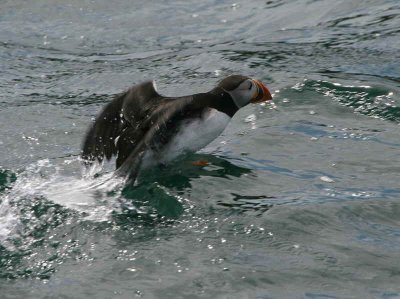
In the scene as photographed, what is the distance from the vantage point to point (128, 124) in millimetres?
6402

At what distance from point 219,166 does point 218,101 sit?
0.52m

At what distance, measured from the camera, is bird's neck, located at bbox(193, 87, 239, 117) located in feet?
21.9

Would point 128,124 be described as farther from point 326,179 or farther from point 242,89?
point 326,179

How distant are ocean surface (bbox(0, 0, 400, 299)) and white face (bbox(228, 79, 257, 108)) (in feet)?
1.18

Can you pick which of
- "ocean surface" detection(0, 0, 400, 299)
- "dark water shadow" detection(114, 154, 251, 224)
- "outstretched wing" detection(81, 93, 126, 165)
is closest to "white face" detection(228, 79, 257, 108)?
"ocean surface" detection(0, 0, 400, 299)

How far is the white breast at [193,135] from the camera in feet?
21.0

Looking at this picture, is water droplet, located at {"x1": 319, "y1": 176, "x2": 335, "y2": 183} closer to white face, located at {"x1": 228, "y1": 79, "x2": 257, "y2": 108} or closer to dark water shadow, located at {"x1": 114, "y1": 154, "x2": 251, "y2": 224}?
dark water shadow, located at {"x1": 114, "y1": 154, "x2": 251, "y2": 224}

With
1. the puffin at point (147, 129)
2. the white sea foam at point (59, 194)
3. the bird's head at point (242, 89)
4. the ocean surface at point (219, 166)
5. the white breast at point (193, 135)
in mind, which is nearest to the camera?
the ocean surface at point (219, 166)

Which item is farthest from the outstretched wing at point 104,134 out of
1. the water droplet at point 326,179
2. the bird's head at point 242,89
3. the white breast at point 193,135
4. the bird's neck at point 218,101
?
the water droplet at point 326,179

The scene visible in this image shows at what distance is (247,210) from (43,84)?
4304mm

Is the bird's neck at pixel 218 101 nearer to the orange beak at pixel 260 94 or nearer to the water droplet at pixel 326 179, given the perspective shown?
the orange beak at pixel 260 94

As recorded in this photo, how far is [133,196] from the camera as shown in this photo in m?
5.96

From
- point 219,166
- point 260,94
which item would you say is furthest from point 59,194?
point 260,94

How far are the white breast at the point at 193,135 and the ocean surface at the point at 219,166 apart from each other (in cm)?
13
